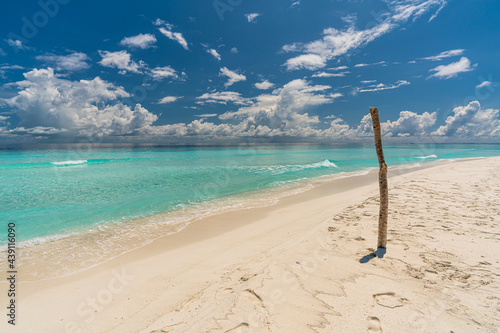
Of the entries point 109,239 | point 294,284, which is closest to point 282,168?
point 109,239

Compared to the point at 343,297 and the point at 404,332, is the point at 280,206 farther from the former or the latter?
the point at 404,332

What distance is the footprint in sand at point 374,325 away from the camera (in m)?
3.37

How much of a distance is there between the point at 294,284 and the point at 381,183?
11.4 feet

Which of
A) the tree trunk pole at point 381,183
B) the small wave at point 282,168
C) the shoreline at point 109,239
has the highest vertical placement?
the tree trunk pole at point 381,183

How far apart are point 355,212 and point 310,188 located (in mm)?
→ 8127

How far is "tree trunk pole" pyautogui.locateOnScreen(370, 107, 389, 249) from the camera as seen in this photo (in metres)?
5.17

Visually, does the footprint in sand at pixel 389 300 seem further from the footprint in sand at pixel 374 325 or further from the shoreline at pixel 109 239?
the shoreline at pixel 109 239

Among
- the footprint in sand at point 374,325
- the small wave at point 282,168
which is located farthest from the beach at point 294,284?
the small wave at point 282,168

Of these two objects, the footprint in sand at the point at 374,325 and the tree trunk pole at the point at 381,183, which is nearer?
the footprint in sand at the point at 374,325

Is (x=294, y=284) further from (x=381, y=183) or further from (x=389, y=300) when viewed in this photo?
(x=381, y=183)

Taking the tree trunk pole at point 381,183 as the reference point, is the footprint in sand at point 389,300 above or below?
below

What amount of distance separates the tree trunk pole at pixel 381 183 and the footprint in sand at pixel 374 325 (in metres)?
2.70

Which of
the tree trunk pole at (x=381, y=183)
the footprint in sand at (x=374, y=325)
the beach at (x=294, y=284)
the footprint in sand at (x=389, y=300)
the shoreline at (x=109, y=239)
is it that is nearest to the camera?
the footprint in sand at (x=374, y=325)

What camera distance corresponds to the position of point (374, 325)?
3469 mm
